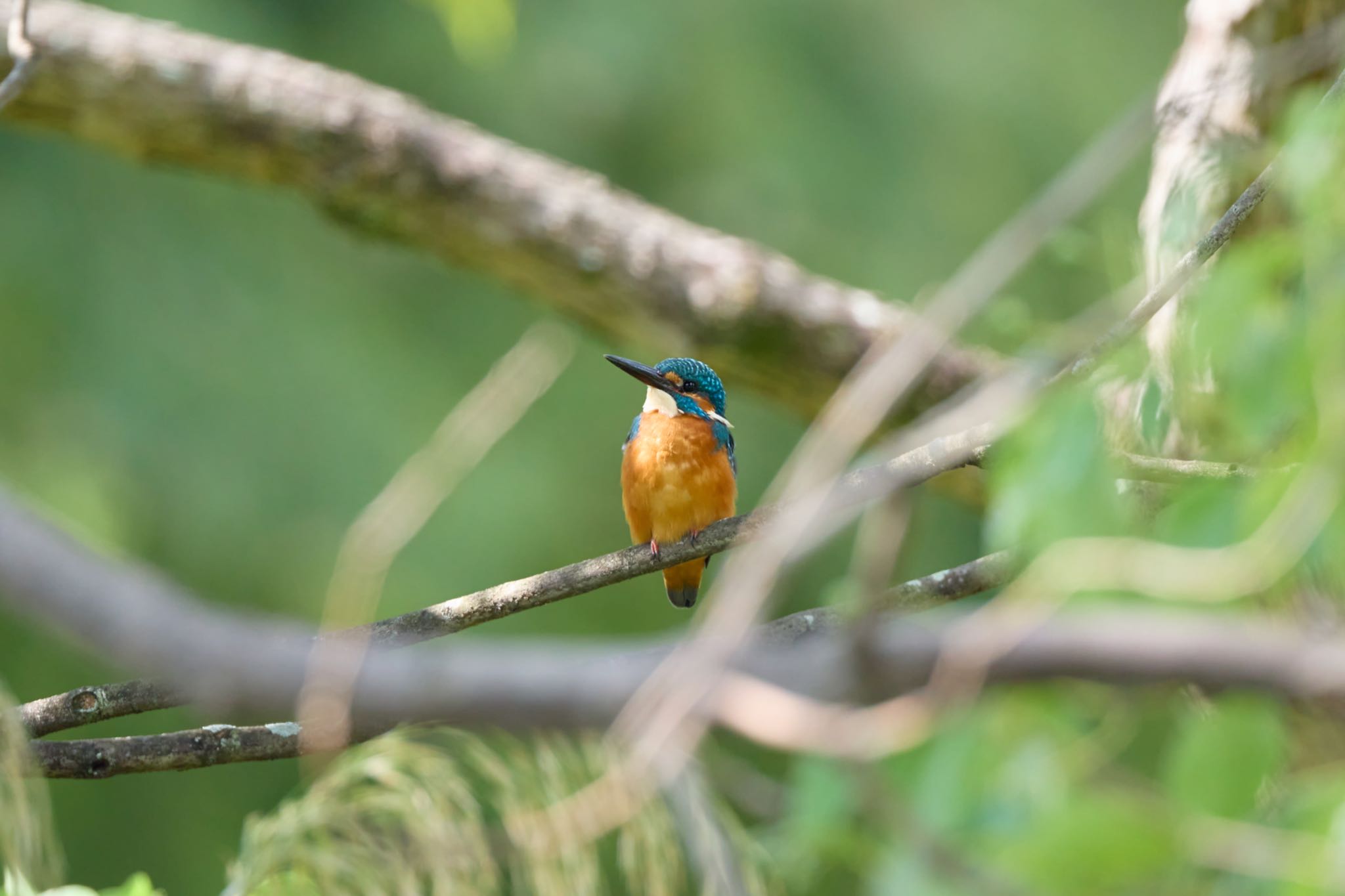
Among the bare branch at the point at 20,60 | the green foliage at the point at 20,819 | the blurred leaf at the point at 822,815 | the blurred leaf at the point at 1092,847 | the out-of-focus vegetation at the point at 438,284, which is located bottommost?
the blurred leaf at the point at 1092,847

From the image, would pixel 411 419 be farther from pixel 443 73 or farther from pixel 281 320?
pixel 443 73

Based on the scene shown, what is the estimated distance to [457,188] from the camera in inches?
166

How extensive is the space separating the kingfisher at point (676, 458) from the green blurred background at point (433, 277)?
3243 millimetres

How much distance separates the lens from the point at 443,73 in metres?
9.27

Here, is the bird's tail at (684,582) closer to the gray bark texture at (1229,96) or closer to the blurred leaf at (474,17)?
the gray bark texture at (1229,96)

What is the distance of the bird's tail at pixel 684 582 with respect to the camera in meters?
5.23

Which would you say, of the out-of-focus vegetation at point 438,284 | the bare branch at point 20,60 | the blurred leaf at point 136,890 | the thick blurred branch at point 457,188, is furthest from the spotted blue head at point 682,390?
the blurred leaf at point 136,890

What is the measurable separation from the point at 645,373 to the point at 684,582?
110 cm

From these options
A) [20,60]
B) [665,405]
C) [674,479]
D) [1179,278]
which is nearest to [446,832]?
[1179,278]

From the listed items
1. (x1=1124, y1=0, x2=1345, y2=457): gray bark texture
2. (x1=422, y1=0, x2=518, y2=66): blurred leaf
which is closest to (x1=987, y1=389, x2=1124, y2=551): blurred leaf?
(x1=422, y1=0, x2=518, y2=66): blurred leaf

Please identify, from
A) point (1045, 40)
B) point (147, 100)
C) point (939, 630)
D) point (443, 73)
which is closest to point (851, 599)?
point (939, 630)

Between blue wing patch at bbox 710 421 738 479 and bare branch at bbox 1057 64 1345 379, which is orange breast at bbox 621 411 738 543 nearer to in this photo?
blue wing patch at bbox 710 421 738 479

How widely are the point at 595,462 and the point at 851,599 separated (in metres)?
8.28

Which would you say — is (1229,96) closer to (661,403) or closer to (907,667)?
(661,403)
